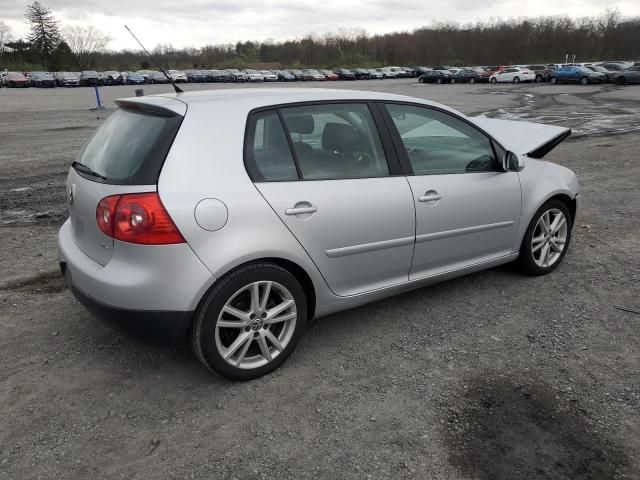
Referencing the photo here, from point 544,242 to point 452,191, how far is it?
4.43 feet

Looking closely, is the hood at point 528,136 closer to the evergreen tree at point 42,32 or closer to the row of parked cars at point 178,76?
the row of parked cars at point 178,76

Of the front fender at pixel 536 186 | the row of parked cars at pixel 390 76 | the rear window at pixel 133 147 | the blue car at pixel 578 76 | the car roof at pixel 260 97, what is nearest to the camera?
the rear window at pixel 133 147

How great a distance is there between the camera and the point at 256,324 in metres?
3.06

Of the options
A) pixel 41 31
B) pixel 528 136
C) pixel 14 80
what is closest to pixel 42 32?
pixel 41 31

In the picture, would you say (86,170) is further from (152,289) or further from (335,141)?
(335,141)

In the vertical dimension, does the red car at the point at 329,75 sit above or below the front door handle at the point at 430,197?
above

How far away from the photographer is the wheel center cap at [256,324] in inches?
120

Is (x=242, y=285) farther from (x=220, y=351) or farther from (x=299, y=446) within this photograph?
(x=299, y=446)

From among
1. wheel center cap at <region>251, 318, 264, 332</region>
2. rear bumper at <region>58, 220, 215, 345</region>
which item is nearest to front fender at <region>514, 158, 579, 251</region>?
→ wheel center cap at <region>251, 318, 264, 332</region>

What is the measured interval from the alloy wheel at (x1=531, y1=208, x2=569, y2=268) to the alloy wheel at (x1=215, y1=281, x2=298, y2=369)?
95.3 inches

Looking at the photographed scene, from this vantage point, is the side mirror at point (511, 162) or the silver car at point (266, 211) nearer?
the silver car at point (266, 211)

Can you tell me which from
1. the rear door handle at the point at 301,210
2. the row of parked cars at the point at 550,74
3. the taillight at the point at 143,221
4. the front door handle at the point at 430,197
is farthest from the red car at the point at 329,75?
the taillight at the point at 143,221

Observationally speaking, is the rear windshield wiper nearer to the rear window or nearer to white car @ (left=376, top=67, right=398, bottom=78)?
the rear window

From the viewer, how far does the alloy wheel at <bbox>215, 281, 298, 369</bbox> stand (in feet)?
9.76
